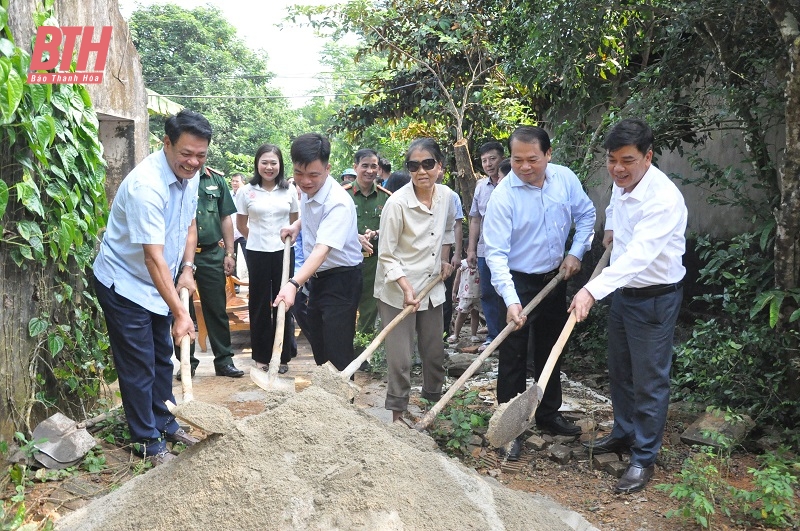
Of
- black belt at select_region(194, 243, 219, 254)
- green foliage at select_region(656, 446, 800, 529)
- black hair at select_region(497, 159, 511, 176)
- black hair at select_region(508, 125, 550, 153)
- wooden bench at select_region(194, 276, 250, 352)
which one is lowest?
wooden bench at select_region(194, 276, 250, 352)

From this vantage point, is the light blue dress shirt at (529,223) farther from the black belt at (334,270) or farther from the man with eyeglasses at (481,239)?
the man with eyeglasses at (481,239)

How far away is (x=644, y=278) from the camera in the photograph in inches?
149

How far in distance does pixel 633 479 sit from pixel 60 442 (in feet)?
10.2

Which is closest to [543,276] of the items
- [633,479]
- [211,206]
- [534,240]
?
[534,240]

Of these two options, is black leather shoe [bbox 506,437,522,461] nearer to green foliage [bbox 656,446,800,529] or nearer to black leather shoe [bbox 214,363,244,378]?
green foliage [bbox 656,446,800,529]

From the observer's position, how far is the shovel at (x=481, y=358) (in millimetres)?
3703

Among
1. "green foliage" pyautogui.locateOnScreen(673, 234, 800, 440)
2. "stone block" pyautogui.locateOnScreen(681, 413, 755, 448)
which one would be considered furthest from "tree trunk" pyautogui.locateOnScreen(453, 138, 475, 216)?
"stone block" pyautogui.locateOnScreen(681, 413, 755, 448)

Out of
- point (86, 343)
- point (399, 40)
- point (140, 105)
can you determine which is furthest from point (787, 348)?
point (399, 40)

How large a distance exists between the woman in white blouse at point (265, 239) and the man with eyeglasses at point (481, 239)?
6.02ft

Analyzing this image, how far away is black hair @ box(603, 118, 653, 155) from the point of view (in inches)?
146

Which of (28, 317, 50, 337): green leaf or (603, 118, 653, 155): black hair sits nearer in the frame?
(603, 118, 653, 155): black hair

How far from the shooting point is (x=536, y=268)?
4398 millimetres

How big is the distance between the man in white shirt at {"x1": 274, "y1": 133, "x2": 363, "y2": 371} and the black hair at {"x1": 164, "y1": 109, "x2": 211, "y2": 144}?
0.70 meters

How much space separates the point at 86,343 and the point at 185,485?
6.54 feet
